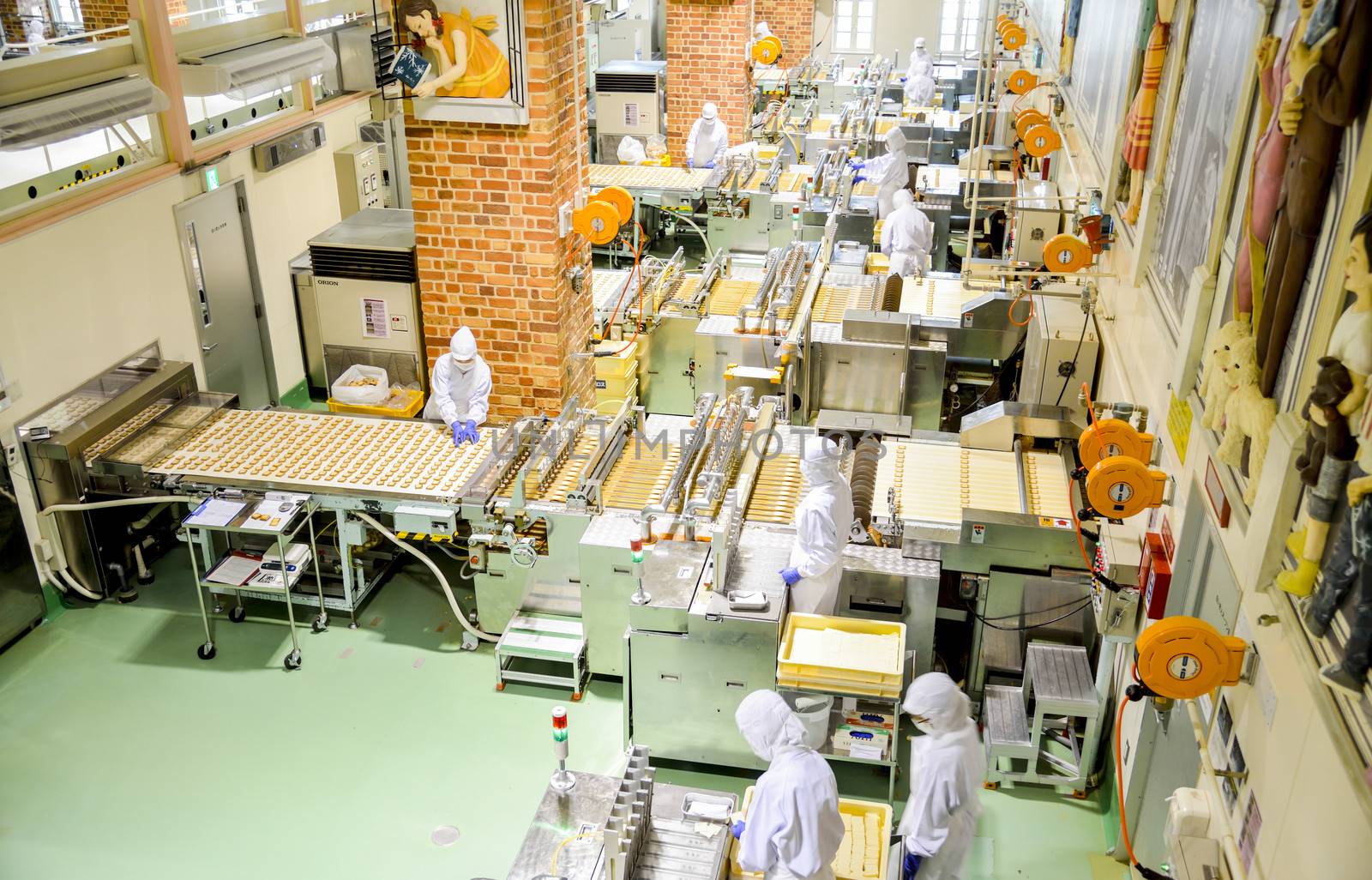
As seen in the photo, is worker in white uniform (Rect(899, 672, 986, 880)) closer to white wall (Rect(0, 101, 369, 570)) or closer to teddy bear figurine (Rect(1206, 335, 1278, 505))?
teddy bear figurine (Rect(1206, 335, 1278, 505))

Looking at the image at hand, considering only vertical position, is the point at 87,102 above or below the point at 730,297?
above

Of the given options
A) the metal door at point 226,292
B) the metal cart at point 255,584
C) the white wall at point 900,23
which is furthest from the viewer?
the white wall at point 900,23

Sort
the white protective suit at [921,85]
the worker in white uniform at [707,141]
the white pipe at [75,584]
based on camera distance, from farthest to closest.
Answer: the white protective suit at [921,85] < the worker in white uniform at [707,141] < the white pipe at [75,584]

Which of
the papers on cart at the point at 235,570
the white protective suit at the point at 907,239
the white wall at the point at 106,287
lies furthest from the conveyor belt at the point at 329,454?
the white protective suit at the point at 907,239

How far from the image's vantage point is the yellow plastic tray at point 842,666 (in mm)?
5258

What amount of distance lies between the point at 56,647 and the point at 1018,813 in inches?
231

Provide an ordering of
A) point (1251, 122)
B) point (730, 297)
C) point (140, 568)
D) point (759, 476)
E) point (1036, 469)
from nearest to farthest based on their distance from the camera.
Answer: point (1251, 122) < point (1036, 469) < point (759, 476) < point (140, 568) < point (730, 297)

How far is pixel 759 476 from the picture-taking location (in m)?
6.88

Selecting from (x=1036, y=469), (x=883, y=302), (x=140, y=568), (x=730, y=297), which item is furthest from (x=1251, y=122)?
(x=140, y=568)

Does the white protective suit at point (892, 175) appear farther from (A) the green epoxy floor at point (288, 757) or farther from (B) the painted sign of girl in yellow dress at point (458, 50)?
(A) the green epoxy floor at point (288, 757)

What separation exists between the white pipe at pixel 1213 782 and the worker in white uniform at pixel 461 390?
460cm

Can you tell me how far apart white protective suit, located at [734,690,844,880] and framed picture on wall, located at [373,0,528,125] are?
4223 mm

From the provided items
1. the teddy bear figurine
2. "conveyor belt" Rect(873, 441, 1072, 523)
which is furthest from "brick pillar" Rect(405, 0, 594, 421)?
the teddy bear figurine

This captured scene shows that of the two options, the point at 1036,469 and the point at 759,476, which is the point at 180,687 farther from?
the point at 1036,469
